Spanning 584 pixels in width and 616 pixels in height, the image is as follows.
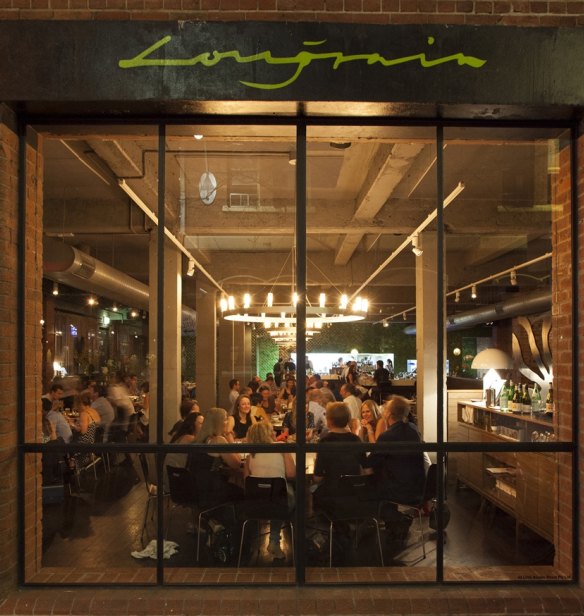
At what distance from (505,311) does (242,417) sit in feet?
21.1

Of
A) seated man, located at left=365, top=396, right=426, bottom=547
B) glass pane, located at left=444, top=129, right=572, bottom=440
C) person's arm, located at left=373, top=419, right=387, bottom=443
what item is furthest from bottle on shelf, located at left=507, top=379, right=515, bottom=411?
person's arm, located at left=373, top=419, right=387, bottom=443

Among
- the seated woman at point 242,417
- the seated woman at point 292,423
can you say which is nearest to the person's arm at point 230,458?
the seated woman at point 242,417

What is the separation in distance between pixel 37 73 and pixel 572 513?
4518mm

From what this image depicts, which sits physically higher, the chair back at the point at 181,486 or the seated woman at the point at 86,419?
the seated woman at the point at 86,419

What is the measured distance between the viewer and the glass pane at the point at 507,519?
4.19 meters

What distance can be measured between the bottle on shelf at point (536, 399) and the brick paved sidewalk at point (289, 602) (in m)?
3.05

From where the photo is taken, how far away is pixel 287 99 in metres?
3.83

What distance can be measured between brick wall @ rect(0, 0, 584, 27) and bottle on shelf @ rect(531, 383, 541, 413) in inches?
167

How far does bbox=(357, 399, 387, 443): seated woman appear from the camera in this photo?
4.89m

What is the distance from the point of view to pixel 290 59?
150 inches

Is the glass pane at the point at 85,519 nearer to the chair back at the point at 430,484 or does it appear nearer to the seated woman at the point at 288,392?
the seated woman at the point at 288,392

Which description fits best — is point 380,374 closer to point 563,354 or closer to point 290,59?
point 563,354

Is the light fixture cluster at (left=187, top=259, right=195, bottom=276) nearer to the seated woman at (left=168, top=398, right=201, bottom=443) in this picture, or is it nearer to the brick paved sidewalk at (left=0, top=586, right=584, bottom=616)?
the seated woman at (left=168, top=398, right=201, bottom=443)

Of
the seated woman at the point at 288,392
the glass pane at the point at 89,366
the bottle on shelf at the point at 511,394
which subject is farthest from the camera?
the bottle on shelf at the point at 511,394
